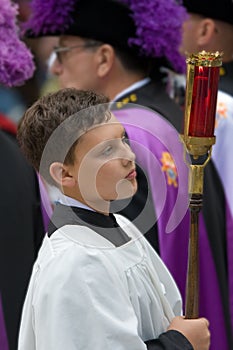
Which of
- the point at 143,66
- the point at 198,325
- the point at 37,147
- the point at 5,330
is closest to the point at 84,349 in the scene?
the point at 198,325

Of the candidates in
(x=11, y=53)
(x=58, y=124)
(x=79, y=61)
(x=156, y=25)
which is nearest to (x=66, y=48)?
(x=79, y=61)

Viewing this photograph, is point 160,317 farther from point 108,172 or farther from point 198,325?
point 108,172

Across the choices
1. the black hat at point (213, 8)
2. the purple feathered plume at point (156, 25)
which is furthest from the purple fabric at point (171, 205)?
the black hat at point (213, 8)

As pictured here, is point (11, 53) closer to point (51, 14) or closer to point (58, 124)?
point (51, 14)

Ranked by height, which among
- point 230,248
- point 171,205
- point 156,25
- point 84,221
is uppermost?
point 156,25

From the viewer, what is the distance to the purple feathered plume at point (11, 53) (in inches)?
118

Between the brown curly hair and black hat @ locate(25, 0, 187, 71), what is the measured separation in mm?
1369

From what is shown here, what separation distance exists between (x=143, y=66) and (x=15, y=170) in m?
0.83

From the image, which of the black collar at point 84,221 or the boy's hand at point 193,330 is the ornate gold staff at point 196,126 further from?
the black collar at point 84,221

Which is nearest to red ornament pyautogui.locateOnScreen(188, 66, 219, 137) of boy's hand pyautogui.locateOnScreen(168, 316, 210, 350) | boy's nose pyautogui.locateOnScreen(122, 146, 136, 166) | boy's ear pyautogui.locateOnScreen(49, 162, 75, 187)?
boy's nose pyautogui.locateOnScreen(122, 146, 136, 166)

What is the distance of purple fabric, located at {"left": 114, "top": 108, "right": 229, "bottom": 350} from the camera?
234cm

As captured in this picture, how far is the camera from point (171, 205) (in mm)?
2887

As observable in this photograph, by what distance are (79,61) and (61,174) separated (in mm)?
1543

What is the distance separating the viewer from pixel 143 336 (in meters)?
2.12
